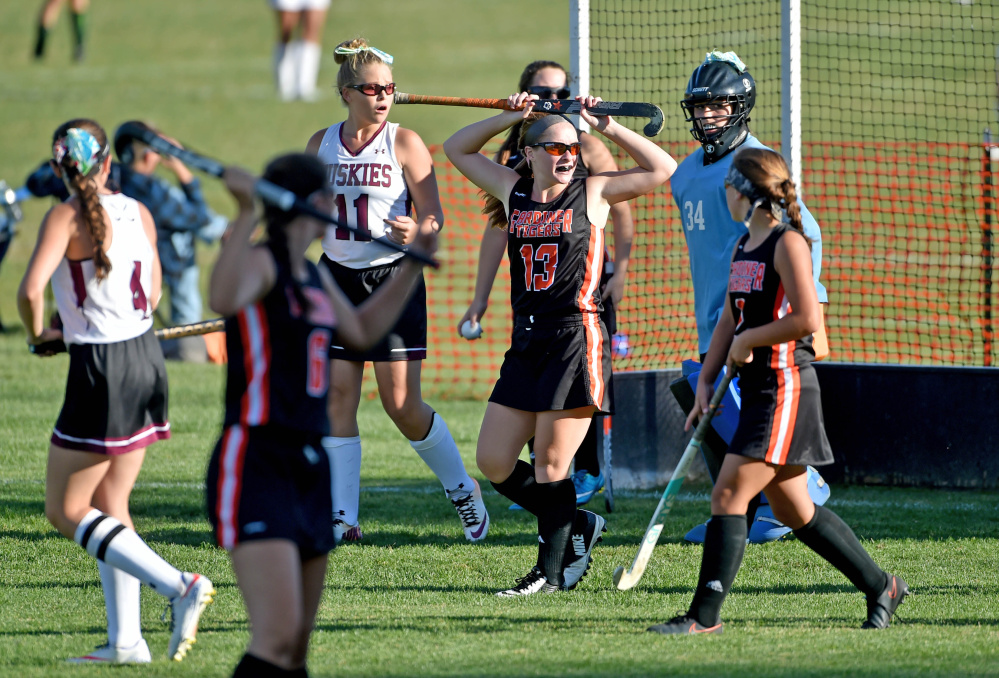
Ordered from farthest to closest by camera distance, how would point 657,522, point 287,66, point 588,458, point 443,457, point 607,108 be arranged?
point 287,66 → point 588,458 → point 443,457 → point 607,108 → point 657,522

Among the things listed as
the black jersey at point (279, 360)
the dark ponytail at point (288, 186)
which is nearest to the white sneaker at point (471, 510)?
the black jersey at point (279, 360)

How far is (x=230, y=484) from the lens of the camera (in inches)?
132

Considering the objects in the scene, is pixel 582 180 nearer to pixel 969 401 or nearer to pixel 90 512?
pixel 90 512

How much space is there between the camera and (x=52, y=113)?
2919 cm

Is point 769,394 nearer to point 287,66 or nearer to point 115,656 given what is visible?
point 115,656

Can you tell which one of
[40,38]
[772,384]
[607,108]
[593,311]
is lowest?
[772,384]

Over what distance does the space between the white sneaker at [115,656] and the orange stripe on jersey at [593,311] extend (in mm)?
2072

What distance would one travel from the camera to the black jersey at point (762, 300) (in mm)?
4484

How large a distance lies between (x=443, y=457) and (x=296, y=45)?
2355 cm

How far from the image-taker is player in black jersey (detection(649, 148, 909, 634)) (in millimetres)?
4461

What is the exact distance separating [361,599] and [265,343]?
7.16ft

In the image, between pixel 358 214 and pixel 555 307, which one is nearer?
pixel 555 307

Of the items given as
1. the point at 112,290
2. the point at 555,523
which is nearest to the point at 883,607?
the point at 555,523

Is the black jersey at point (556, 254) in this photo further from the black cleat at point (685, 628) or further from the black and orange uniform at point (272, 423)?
the black and orange uniform at point (272, 423)
